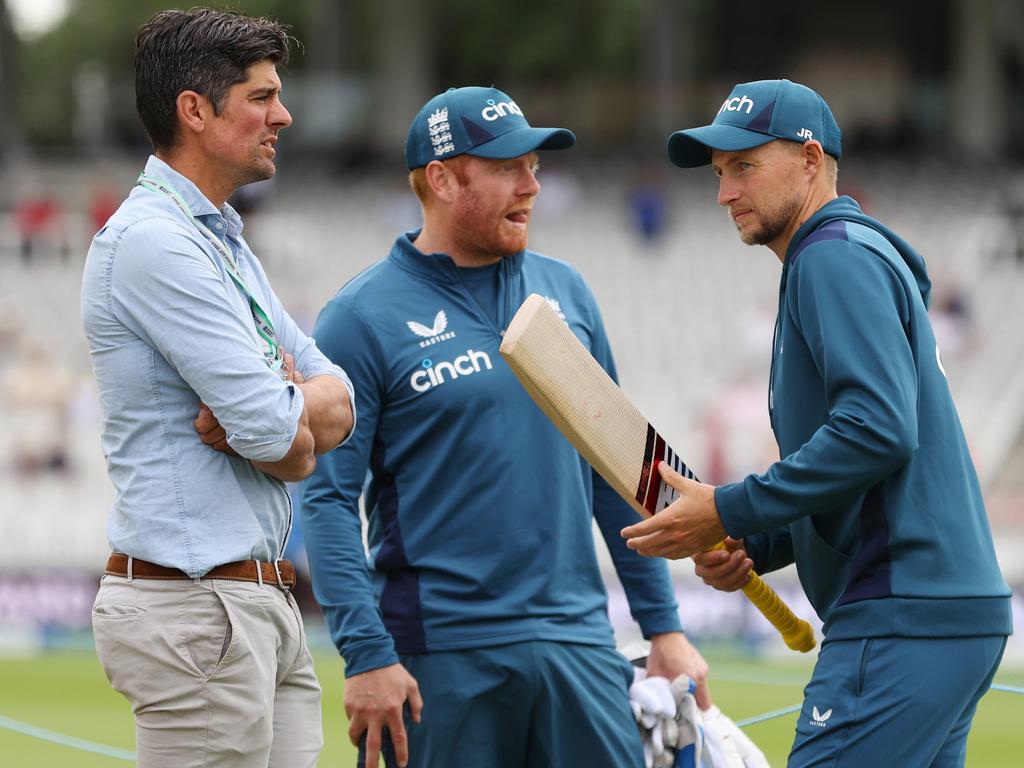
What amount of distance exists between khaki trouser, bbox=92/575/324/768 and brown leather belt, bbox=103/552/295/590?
0.05 ft

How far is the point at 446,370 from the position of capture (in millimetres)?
4512

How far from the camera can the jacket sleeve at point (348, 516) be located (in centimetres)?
432

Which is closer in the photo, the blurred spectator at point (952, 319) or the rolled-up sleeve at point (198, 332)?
the rolled-up sleeve at point (198, 332)

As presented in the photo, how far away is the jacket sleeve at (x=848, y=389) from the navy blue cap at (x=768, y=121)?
0.34m

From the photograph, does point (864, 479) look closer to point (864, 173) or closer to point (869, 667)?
point (869, 667)

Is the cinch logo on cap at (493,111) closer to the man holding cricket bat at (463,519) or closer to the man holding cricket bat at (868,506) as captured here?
the man holding cricket bat at (463,519)

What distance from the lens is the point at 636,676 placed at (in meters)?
4.80

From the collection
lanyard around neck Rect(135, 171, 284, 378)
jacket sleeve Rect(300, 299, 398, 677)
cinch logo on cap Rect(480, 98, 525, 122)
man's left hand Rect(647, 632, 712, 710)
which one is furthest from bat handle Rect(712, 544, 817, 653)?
cinch logo on cap Rect(480, 98, 525, 122)

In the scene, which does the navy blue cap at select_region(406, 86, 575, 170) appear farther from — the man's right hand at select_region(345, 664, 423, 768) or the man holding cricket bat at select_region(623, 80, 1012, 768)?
the man's right hand at select_region(345, 664, 423, 768)

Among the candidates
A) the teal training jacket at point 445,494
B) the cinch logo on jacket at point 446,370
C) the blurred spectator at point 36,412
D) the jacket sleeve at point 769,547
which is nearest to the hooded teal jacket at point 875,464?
the jacket sleeve at point 769,547

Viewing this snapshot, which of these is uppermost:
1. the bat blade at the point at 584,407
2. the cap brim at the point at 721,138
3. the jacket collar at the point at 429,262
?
the cap brim at the point at 721,138

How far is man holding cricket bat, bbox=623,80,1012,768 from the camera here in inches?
142

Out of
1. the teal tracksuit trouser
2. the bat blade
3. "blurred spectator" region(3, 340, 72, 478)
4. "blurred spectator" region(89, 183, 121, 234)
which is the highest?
"blurred spectator" region(89, 183, 121, 234)

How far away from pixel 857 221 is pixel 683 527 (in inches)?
30.7
